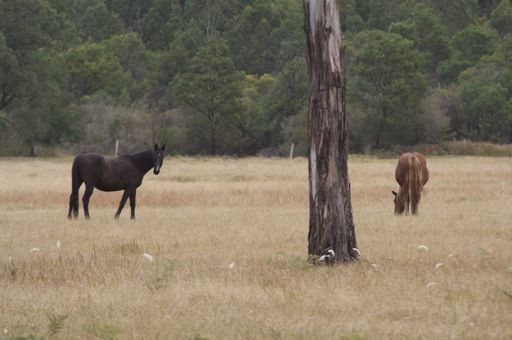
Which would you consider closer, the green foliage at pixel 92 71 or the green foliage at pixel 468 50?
the green foliage at pixel 92 71

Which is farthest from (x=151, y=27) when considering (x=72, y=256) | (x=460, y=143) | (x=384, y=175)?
(x=72, y=256)

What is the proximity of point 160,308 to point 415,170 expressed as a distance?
11.5 metres

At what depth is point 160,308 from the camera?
29.3 ft

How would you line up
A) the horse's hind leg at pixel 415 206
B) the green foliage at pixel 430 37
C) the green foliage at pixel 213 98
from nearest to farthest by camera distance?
the horse's hind leg at pixel 415 206 → the green foliage at pixel 213 98 → the green foliage at pixel 430 37

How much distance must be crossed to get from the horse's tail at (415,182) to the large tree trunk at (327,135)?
25.2 feet

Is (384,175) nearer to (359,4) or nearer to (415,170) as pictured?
(415,170)

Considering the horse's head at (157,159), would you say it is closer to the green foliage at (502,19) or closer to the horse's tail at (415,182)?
the horse's tail at (415,182)

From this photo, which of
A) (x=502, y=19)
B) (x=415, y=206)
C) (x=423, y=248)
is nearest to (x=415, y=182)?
(x=415, y=206)

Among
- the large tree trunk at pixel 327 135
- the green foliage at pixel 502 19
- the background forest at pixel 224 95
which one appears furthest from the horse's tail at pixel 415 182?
the green foliage at pixel 502 19

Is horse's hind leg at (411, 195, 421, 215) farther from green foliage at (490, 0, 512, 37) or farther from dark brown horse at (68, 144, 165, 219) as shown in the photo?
green foliage at (490, 0, 512, 37)

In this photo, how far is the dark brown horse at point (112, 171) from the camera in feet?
65.5

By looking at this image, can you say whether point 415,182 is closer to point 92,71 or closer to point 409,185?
point 409,185

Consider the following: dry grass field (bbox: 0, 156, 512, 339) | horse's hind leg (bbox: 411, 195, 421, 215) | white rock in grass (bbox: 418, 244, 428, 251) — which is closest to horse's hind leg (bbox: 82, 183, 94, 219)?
dry grass field (bbox: 0, 156, 512, 339)

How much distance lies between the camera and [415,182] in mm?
19406
